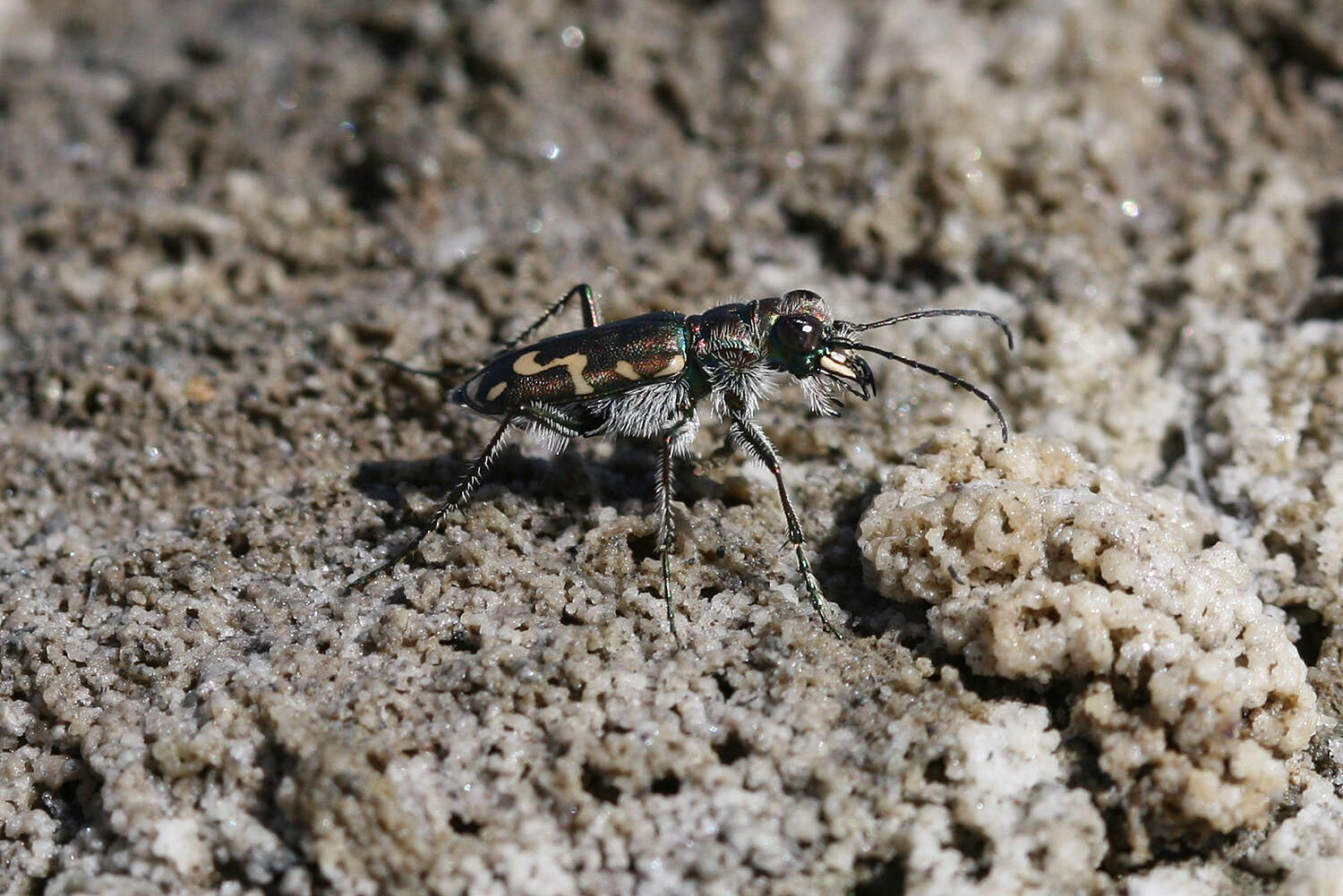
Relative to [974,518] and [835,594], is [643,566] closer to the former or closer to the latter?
[835,594]

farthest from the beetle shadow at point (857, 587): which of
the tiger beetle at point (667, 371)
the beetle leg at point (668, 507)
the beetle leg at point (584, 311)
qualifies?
the beetle leg at point (584, 311)

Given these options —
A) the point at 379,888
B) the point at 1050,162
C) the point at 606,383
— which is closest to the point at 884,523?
the point at 606,383

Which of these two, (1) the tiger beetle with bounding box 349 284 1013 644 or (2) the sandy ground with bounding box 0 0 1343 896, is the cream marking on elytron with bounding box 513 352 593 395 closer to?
(1) the tiger beetle with bounding box 349 284 1013 644

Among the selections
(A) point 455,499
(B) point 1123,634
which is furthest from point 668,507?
(B) point 1123,634

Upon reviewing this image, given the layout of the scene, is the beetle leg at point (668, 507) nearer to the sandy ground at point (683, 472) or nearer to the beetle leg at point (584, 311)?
the sandy ground at point (683, 472)

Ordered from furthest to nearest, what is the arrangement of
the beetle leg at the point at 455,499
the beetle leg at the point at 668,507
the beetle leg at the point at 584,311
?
the beetle leg at the point at 584,311 → the beetle leg at the point at 455,499 → the beetle leg at the point at 668,507
